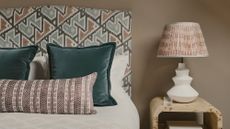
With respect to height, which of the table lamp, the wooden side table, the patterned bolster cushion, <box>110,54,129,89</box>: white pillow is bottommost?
the wooden side table

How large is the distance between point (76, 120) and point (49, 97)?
0.30 meters

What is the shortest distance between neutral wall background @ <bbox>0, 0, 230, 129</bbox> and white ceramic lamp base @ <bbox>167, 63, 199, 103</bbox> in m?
0.28

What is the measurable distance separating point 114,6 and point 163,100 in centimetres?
89

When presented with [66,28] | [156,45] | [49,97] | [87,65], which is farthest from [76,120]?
[156,45]

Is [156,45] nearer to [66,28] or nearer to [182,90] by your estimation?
[182,90]

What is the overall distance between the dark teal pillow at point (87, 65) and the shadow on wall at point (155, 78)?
0.52 metres

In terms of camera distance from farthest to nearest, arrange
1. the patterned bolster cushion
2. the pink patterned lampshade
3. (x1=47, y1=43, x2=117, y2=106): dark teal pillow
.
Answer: the pink patterned lampshade, (x1=47, y1=43, x2=117, y2=106): dark teal pillow, the patterned bolster cushion

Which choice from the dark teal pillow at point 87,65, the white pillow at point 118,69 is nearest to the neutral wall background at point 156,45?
the white pillow at point 118,69

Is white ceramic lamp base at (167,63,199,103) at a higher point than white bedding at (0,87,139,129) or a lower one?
higher

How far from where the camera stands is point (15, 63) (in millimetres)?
2369

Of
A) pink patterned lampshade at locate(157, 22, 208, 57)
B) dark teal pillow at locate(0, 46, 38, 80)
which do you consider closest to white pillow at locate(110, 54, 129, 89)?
pink patterned lampshade at locate(157, 22, 208, 57)

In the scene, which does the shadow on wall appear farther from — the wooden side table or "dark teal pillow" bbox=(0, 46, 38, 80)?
"dark teal pillow" bbox=(0, 46, 38, 80)

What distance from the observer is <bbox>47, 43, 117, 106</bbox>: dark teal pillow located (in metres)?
2.26

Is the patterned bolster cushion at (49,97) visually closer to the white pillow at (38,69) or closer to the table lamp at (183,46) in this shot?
the white pillow at (38,69)
